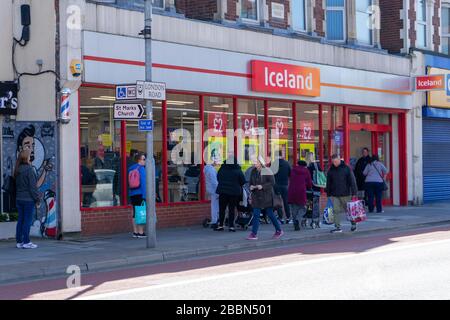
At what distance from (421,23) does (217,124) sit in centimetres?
1162

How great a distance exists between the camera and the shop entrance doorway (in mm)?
24344

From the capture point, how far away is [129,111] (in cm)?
1388

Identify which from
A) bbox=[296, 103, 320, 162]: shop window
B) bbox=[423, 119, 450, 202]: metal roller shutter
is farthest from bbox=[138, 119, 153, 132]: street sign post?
bbox=[423, 119, 450, 202]: metal roller shutter

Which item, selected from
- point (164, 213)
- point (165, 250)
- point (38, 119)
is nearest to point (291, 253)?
point (165, 250)

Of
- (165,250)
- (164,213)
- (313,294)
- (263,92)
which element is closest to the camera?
(313,294)

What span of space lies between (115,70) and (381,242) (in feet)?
22.9

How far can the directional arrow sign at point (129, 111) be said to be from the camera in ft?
45.4

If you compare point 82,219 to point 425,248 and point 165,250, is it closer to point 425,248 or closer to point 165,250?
point 165,250

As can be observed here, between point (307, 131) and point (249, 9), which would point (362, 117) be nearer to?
point (307, 131)

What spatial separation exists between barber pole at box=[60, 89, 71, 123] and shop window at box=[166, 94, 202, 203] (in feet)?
10.6

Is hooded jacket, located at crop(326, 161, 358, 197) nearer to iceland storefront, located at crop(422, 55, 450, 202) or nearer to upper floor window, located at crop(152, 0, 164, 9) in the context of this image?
upper floor window, located at crop(152, 0, 164, 9)

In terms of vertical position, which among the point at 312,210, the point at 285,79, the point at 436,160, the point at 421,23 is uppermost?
the point at 421,23

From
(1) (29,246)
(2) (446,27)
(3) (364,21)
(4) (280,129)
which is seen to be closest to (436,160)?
(2) (446,27)

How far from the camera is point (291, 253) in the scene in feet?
45.6
